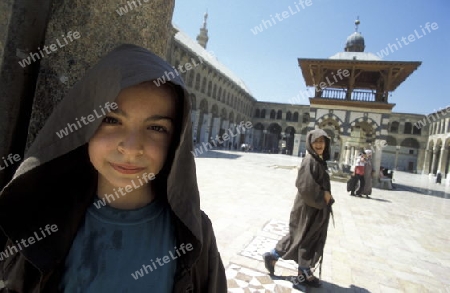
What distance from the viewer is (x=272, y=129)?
51.5 meters

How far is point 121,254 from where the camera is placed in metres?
0.92

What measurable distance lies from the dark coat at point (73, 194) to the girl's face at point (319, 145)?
94.7 inches

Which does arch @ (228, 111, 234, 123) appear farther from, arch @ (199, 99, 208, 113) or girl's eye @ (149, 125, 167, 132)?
girl's eye @ (149, 125, 167, 132)

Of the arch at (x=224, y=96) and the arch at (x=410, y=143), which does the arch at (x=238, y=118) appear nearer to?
the arch at (x=224, y=96)

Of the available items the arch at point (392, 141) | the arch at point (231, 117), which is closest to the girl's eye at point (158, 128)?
the arch at point (231, 117)

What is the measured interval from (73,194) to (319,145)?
2.71m

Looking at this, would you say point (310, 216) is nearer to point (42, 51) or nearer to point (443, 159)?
point (42, 51)

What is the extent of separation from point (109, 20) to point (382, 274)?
4233mm

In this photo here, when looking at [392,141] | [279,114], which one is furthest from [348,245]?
[279,114]

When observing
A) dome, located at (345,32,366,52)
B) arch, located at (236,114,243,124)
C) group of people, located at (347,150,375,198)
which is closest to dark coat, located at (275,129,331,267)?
group of people, located at (347,150,375,198)

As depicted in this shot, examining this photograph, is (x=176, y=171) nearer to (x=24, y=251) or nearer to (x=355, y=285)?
(x=24, y=251)

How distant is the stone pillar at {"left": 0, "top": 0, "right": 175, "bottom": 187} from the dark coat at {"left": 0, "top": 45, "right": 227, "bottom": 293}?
304mm

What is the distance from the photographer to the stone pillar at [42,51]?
1085mm

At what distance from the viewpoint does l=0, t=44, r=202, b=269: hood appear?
0.81 m
